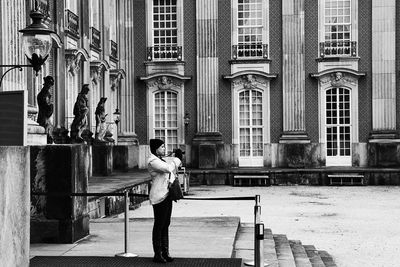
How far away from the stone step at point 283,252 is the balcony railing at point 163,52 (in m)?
17.5

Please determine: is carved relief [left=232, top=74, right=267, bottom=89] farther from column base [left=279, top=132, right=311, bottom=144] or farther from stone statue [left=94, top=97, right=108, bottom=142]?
stone statue [left=94, top=97, right=108, bottom=142]

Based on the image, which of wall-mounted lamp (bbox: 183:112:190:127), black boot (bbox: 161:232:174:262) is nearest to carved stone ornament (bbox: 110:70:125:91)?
wall-mounted lamp (bbox: 183:112:190:127)

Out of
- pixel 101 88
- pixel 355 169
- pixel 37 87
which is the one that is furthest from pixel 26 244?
pixel 355 169

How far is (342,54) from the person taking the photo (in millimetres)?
27859

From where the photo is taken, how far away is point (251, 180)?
25.7 m

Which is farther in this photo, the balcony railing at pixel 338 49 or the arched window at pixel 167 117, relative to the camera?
the arched window at pixel 167 117

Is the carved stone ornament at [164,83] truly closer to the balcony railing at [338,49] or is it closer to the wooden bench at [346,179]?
the balcony railing at [338,49]

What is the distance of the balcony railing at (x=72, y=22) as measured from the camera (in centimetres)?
1918

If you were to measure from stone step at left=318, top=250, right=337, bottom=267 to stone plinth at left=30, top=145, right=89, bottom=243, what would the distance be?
11.2 feet

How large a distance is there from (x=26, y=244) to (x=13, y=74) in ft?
32.7

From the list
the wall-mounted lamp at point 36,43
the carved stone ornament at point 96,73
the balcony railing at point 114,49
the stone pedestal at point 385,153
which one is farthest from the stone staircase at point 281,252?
the stone pedestal at point 385,153

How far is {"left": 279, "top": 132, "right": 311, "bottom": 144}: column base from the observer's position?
27531 millimetres

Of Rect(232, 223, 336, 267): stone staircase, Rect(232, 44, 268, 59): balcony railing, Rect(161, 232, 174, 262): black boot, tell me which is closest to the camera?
Rect(161, 232, 174, 262): black boot

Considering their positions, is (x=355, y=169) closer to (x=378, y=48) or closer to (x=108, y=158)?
(x=378, y=48)
